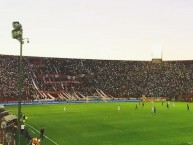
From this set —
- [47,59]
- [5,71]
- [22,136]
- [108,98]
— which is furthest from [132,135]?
[47,59]

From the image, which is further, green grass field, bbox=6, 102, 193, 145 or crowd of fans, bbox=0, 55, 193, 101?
crowd of fans, bbox=0, 55, 193, 101

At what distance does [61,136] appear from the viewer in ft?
104

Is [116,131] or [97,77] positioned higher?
[97,77]

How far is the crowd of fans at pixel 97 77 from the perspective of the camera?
324ft

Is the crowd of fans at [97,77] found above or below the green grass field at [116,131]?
above

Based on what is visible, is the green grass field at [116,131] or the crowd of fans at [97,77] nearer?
the green grass field at [116,131]

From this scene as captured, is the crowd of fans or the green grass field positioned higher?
the crowd of fans

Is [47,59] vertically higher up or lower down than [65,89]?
higher up

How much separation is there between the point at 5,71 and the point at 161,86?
168 ft

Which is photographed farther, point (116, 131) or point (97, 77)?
point (97, 77)

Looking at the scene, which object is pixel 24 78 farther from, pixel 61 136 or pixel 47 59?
pixel 61 136

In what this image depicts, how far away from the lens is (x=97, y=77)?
363ft

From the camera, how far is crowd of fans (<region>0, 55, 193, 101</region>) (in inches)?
3893

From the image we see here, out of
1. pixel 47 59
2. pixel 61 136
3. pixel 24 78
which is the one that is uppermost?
pixel 47 59
